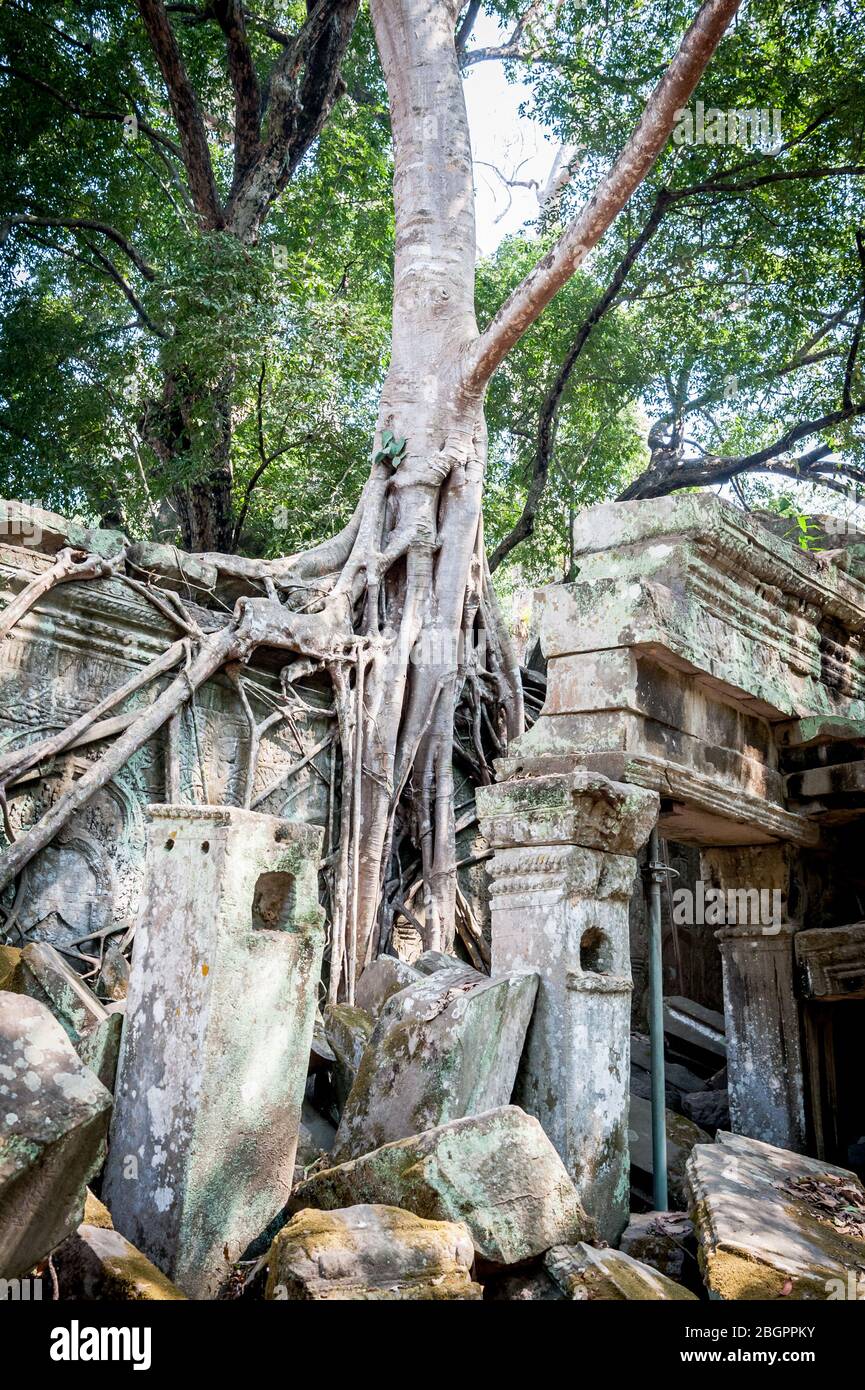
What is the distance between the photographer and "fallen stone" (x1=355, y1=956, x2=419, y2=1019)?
177 inches

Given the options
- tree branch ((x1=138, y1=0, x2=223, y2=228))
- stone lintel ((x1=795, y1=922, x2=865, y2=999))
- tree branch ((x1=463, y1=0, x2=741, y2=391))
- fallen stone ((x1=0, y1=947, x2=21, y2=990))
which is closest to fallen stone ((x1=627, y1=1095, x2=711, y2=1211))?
stone lintel ((x1=795, y1=922, x2=865, y2=999))

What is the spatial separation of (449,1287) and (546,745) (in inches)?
80.7

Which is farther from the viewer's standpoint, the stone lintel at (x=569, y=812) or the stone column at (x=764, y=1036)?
the stone column at (x=764, y=1036)

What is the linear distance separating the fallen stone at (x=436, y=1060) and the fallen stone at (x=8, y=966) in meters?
1.31

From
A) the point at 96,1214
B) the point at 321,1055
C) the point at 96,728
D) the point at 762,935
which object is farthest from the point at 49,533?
the point at 762,935

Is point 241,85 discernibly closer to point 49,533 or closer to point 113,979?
point 49,533

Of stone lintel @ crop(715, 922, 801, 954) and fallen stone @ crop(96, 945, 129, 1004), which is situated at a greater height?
stone lintel @ crop(715, 922, 801, 954)

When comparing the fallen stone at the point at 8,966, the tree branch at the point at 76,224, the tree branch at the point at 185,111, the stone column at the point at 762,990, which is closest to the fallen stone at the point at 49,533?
the fallen stone at the point at 8,966

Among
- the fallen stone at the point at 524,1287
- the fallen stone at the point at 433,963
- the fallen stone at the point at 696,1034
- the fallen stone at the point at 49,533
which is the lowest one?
the fallen stone at the point at 524,1287

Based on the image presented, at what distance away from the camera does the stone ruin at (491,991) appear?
9.15 feet

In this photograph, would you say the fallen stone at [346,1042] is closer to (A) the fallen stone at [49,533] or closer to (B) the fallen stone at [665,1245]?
(B) the fallen stone at [665,1245]

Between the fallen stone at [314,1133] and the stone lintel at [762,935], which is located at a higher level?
the stone lintel at [762,935]

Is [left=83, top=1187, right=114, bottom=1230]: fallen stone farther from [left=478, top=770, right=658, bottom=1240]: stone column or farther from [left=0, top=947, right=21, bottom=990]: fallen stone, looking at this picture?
[left=478, top=770, right=658, bottom=1240]: stone column
